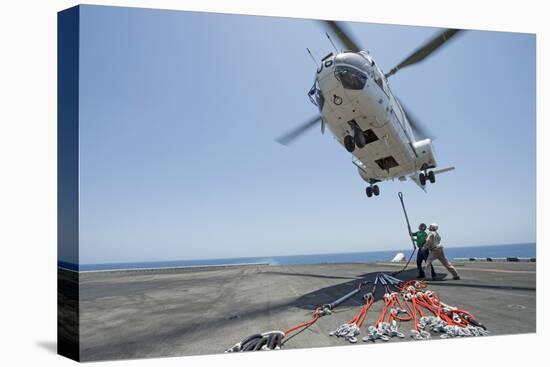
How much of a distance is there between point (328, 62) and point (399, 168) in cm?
665

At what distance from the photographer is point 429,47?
429 inches

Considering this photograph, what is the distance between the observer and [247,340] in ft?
26.0

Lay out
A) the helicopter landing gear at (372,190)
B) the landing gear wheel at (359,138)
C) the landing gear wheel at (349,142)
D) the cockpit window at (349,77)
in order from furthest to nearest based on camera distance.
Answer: the helicopter landing gear at (372,190) → the landing gear wheel at (349,142) → the landing gear wheel at (359,138) → the cockpit window at (349,77)

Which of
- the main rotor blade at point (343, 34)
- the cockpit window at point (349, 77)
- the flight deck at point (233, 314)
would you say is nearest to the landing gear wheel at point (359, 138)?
the cockpit window at point (349, 77)

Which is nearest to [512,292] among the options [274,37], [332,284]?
[332,284]

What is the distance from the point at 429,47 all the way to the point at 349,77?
2411mm

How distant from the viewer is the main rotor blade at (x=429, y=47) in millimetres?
10523

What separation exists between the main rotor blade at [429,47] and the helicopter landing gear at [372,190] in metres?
6.13

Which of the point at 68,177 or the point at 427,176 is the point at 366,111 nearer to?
the point at 427,176

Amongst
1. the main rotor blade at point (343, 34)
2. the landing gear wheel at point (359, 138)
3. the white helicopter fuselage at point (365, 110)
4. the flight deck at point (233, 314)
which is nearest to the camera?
the flight deck at point (233, 314)

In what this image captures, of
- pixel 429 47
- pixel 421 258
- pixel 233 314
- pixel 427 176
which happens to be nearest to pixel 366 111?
pixel 429 47

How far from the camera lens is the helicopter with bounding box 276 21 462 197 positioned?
11.2m

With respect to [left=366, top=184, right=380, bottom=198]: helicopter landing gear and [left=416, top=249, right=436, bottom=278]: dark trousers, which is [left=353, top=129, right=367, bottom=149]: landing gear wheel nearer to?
[left=416, top=249, right=436, bottom=278]: dark trousers

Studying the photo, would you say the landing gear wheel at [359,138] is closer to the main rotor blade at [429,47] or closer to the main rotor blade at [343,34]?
the main rotor blade at [429,47]
